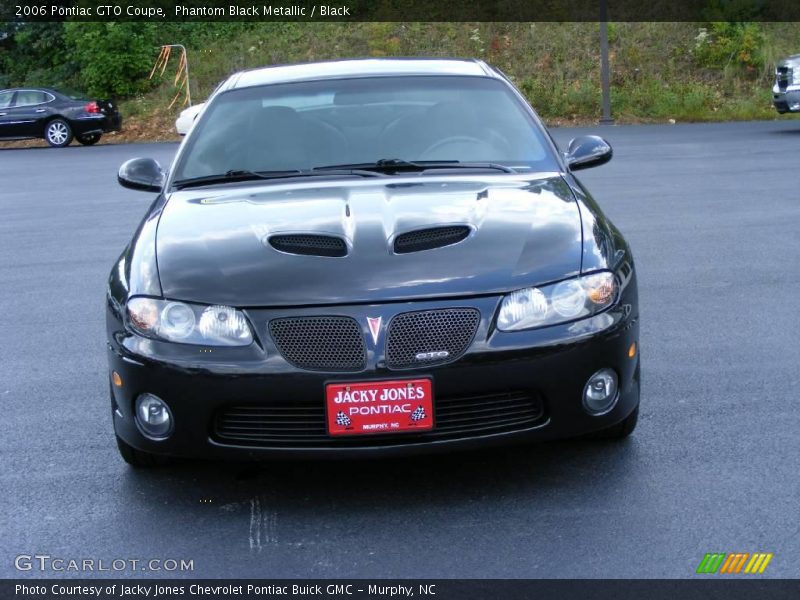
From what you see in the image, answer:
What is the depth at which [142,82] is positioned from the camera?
33469 mm

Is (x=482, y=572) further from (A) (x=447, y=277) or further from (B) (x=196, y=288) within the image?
(B) (x=196, y=288)

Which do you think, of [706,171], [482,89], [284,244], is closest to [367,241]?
[284,244]

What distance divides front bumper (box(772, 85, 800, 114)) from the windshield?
15.7 metres

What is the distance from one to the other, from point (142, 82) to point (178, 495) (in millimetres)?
30544

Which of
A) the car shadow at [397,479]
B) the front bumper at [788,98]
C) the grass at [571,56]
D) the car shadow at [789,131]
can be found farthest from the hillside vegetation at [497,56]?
the car shadow at [397,479]

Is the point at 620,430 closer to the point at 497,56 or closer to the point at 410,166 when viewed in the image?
the point at 410,166

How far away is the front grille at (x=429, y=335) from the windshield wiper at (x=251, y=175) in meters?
1.31

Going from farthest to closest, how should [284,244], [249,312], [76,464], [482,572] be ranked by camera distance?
1. [76,464]
2. [284,244]
3. [249,312]
4. [482,572]

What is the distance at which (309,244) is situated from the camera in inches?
167

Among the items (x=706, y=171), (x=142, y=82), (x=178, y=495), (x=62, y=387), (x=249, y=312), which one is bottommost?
(x=142, y=82)

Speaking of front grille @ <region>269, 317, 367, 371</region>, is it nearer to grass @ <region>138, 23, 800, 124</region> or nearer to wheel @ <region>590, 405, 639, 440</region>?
→ wheel @ <region>590, 405, 639, 440</region>

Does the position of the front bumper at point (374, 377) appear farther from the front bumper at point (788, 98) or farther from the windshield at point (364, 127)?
the front bumper at point (788, 98)

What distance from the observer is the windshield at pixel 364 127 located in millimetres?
5309

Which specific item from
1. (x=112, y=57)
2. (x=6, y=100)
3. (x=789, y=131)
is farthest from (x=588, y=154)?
(x=112, y=57)
